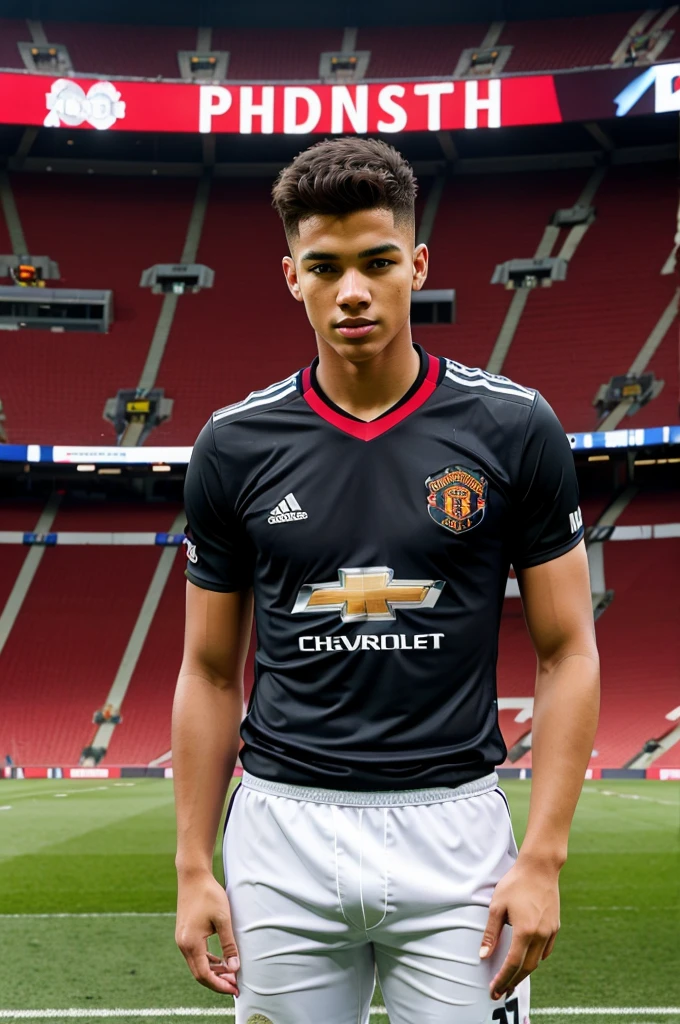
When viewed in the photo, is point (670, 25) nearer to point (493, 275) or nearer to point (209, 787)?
point (493, 275)

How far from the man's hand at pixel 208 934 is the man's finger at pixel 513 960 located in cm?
43

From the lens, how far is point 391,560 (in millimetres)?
1743

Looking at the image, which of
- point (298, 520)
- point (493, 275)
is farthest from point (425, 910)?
point (493, 275)

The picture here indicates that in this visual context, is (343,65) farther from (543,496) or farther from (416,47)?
(543,496)

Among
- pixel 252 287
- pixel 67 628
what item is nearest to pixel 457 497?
pixel 67 628

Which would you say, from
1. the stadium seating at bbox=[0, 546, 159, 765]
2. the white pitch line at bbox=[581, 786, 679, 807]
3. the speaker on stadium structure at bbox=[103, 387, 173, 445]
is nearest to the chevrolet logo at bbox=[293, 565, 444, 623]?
the white pitch line at bbox=[581, 786, 679, 807]

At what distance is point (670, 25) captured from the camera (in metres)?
22.7

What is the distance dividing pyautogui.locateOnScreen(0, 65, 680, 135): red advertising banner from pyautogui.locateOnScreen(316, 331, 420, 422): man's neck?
20168mm

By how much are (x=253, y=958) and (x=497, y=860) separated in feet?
1.40

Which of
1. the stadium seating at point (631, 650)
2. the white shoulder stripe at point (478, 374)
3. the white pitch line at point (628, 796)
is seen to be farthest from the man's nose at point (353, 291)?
the stadium seating at point (631, 650)

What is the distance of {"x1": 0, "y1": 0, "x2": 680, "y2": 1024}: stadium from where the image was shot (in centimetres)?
1906

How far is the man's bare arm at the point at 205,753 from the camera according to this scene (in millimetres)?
1746

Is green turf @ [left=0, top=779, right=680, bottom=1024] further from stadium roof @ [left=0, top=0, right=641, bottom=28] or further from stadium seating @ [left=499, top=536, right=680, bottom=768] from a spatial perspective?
stadium roof @ [left=0, top=0, right=641, bottom=28]

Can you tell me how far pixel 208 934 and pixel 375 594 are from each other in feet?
2.05
